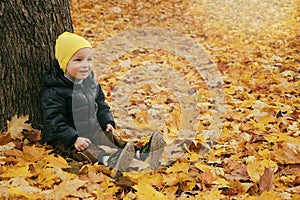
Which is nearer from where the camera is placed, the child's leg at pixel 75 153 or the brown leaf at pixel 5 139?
the child's leg at pixel 75 153

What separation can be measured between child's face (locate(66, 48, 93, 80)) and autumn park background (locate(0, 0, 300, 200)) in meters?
0.51

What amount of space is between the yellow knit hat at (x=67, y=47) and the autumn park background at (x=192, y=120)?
0.52 meters

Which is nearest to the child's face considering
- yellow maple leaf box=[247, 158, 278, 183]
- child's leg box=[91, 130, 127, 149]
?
child's leg box=[91, 130, 127, 149]

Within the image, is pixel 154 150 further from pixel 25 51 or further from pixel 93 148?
pixel 25 51

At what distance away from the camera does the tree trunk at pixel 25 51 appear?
2844mm

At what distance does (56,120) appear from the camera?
2768 mm

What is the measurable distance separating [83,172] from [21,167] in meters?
0.37

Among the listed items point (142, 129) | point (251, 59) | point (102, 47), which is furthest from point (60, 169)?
point (102, 47)

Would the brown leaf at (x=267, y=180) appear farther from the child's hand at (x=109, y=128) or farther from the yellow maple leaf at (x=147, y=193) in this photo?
the child's hand at (x=109, y=128)

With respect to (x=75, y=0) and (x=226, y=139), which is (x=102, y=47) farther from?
(x=226, y=139)

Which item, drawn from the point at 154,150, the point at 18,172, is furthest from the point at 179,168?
the point at 18,172

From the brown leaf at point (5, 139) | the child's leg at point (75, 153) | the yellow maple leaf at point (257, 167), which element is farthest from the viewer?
the brown leaf at point (5, 139)

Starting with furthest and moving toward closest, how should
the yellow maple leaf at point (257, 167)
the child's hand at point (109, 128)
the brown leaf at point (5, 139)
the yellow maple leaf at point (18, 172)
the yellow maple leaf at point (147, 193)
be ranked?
the child's hand at point (109, 128)
the brown leaf at point (5, 139)
the yellow maple leaf at point (257, 167)
the yellow maple leaf at point (18, 172)
the yellow maple leaf at point (147, 193)

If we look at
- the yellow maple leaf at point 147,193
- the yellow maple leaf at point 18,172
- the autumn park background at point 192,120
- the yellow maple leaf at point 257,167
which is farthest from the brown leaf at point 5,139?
the yellow maple leaf at point 257,167
